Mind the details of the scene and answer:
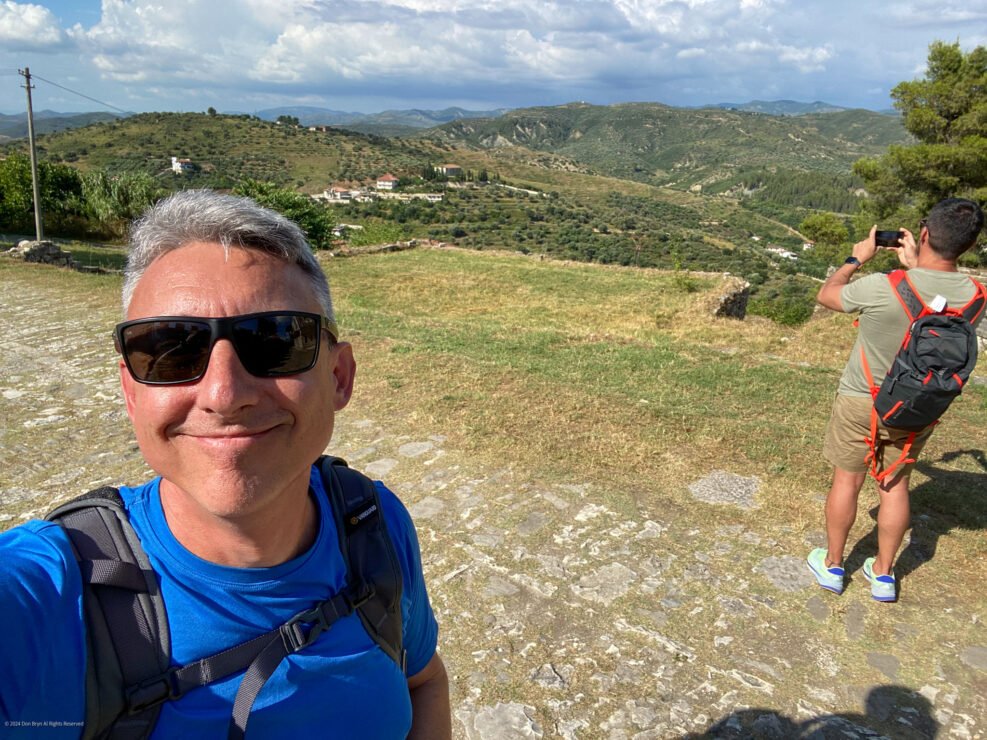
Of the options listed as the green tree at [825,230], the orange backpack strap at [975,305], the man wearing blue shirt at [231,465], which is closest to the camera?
the man wearing blue shirt at [231,465]

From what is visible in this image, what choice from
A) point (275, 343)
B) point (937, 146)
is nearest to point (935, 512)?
Answer: point (275, 343)

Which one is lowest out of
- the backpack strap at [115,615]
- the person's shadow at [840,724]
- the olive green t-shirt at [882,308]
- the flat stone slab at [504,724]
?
the flat stone slab at [504,724]

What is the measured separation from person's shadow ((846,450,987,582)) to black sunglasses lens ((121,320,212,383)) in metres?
3.27

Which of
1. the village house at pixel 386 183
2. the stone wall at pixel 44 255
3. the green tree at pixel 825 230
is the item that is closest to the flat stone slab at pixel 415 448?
the stone wall at pixel 44 255

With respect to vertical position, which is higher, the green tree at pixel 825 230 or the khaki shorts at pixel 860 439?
the green tree at pixel 825 230

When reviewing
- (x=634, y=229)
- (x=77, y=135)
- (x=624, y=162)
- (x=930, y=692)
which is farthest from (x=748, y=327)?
(x=624, y=162)

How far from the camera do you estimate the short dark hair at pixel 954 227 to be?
2.60 metres

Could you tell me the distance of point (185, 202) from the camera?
1.19 m

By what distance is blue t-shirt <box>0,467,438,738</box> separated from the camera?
862mm

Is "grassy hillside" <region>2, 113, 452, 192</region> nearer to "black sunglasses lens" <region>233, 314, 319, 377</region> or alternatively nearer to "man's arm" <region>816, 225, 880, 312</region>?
"man's arm" <region>816, 225, 880, 312</region>

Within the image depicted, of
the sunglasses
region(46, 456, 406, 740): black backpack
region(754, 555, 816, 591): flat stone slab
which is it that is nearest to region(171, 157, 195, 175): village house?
region(754, 555, 816, 591): flat stone slab

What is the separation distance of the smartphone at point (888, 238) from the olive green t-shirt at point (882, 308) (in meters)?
0.25

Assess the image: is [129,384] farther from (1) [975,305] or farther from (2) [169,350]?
(1) [975,305]

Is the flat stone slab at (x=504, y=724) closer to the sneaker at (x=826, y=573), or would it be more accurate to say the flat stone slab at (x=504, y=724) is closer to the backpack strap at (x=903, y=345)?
the sneaker at (x=826, y=573)
